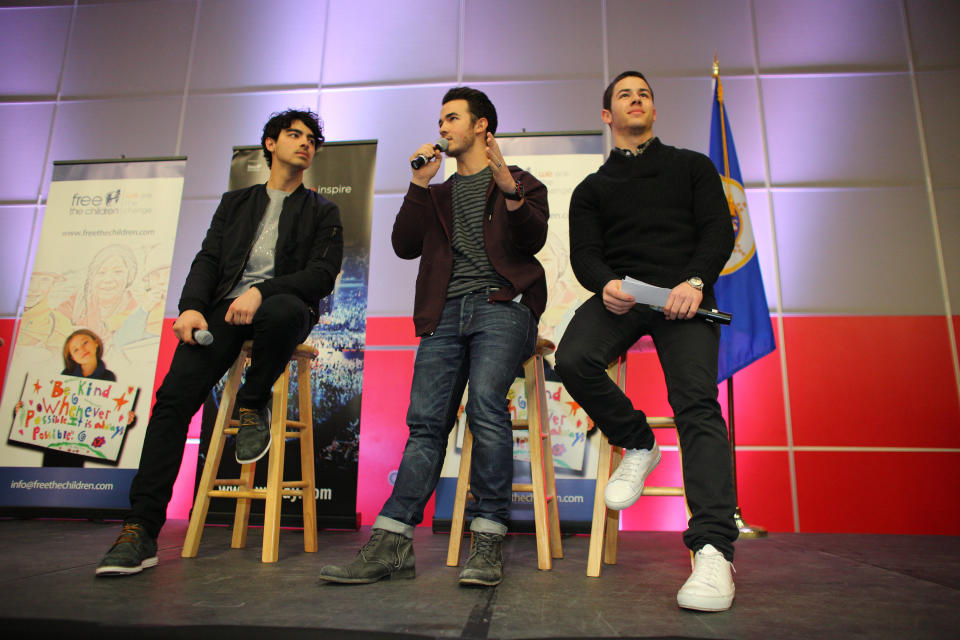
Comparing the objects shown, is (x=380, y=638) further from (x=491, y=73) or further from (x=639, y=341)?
(x=491, y=73)

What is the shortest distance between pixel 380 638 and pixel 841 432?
2804 mm

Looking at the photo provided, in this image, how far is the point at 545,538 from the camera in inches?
65.4

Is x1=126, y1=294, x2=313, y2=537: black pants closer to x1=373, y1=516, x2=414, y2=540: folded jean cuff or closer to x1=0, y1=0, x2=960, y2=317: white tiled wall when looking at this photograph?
x1=373, y1=516, x2=414, y2=540: folded jean cuff

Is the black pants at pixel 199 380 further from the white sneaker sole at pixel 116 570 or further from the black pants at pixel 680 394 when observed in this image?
the black pants at pixel 680 394

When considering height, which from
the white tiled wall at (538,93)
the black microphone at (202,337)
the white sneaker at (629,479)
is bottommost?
the white sneaker at (629,479)

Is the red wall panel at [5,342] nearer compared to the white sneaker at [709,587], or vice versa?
the white sneaker at [709,587]

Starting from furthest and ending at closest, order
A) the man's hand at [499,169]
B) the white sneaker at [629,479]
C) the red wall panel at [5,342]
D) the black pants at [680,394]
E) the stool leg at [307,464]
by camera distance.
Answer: the red wall panel at [5,342], the stool leg at [307,464], the man's hand at [499,169], the white sneaker at [629,479], the black pants at [680,394]

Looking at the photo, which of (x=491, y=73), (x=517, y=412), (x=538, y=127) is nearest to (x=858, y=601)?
(x=517, y=412)

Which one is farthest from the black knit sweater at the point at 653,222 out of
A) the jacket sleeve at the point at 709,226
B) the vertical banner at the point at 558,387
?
the vertical banner at the point at 558,387

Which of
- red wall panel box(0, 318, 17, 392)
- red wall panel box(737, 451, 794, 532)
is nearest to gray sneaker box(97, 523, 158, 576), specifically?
red wall panel box(0, 318, 17, 392)

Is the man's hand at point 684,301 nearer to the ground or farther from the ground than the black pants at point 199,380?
farther from the ground

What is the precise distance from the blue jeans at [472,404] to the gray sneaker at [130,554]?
60 centimetres

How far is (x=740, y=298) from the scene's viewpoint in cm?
276

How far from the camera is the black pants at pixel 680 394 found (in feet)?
4.45
